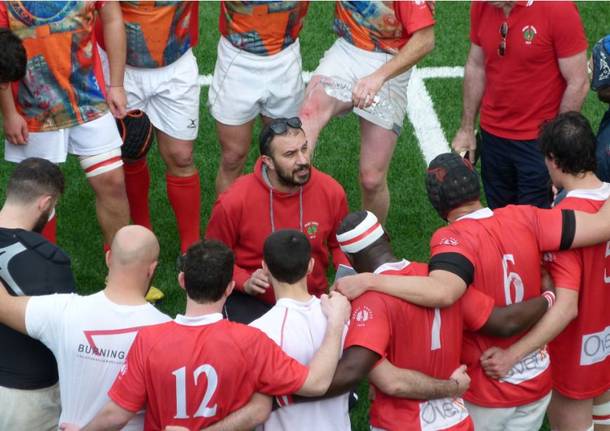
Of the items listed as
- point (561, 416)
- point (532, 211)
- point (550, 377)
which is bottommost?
point (561, 416)

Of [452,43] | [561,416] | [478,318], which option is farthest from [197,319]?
[452,43]

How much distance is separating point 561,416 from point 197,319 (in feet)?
6.62

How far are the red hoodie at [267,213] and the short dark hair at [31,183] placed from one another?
1061 millimetres

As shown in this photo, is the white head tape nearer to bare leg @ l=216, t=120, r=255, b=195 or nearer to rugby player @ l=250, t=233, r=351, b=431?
rugby player @ l=250, t=233, r=351, b=431

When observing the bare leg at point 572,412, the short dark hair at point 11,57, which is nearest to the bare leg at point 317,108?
the short dark hair at point 11,57

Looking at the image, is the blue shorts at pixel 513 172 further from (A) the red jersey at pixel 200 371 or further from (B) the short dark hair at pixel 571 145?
(A) the red jersey at pixel 200 371

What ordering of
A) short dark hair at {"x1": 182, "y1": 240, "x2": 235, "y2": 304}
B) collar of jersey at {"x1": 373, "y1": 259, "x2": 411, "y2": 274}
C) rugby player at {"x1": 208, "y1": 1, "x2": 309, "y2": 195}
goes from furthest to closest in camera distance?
1. rugby player at {"x1": 208, "y1": 1, "x2": 309, "y2": 195}
2. collar of jersey at {"x1": 373, "y1": 259, "x2": 411, "y2": 274}
3. short dark hair at {"x1": 182, "y1": 240, "x2": 235, "y2": 304}

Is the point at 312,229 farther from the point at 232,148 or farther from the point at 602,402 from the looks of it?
the point at 602,402

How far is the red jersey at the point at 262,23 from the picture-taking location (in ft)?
21.3

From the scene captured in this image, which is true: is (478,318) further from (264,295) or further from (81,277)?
(81,277)

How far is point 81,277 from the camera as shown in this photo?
A: 22.6 feet

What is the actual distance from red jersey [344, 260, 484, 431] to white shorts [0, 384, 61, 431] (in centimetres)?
132

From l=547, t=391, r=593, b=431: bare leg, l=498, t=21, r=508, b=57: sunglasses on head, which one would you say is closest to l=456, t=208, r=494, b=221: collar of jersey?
l=547, t=391, r=593, b=431: bare leg

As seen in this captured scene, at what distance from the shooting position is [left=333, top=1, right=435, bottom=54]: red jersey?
630 centimetres
